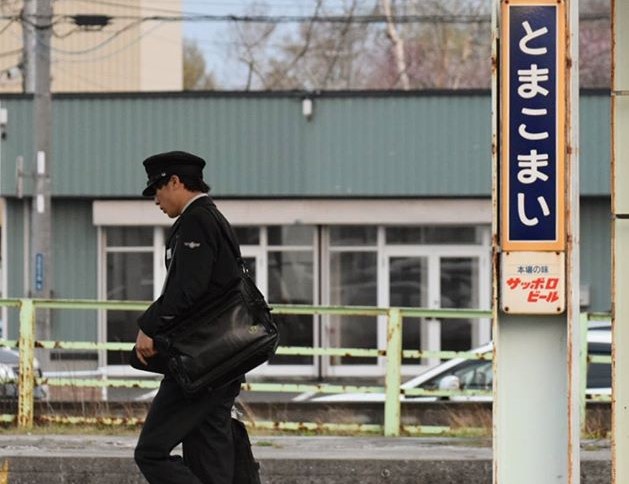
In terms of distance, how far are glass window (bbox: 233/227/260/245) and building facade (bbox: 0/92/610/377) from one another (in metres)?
→ 0.04

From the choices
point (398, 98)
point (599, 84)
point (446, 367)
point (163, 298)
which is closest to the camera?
point (163, 298)

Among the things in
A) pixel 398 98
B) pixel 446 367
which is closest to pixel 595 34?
pixel 398 98

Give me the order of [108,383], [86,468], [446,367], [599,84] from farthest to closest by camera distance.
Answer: [599,84] < [446,367] < [108,383] < [86,468]

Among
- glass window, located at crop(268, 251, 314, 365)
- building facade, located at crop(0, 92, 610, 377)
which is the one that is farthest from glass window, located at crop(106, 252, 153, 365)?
glass window, located at crop(268, 251, 314, 365)

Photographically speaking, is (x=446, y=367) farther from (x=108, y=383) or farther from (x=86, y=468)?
(x=86, y=468)

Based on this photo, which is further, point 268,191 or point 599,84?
point 599,84

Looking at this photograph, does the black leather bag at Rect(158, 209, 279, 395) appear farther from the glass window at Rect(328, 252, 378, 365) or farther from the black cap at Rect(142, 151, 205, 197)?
the glass window at Rect(328, 252, 378, 365)

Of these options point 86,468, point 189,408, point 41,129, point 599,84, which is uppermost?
point 599,84

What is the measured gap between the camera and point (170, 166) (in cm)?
695

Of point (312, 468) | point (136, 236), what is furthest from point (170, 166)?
point (136, 236)

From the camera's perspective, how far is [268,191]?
27.6 m

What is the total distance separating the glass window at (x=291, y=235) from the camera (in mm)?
27766

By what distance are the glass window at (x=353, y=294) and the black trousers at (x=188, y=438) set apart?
20608mm

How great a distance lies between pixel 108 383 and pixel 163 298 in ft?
17.1
